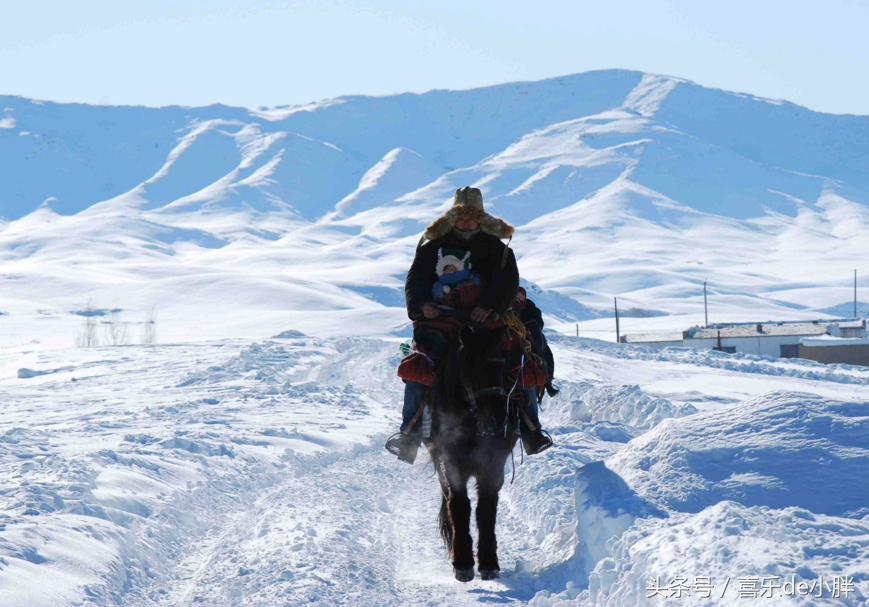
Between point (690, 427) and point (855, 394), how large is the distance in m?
20.4

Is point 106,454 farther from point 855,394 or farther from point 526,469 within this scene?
point 855,394

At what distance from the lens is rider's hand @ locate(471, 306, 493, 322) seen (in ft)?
19.9

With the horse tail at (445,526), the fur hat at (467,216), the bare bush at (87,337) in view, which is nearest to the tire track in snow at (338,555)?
the horse tail at (445,526)

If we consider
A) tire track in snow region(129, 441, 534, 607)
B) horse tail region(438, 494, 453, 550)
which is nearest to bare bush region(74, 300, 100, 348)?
tire track in snow region(129, 441, 534, 607)

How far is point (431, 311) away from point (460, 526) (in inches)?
60.3

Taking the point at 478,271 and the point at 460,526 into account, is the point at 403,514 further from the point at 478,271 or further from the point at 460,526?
the point at 478,271

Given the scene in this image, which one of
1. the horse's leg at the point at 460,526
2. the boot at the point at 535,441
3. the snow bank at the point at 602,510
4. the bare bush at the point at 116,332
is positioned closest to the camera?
the snow bank at the point at 602,510

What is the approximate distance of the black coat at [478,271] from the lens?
6222 mm

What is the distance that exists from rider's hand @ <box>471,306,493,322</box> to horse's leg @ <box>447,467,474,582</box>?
1.06 m

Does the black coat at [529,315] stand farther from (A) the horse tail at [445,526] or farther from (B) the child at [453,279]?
(A) the horse tail at [445,526]

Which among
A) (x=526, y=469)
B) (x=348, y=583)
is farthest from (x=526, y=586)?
(x=526, y=469)

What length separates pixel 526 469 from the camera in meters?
10.1

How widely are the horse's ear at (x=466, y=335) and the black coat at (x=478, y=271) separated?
0.25 meters

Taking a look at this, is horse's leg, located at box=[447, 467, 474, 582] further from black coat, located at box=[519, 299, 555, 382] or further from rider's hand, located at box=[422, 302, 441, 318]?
black coat, located at box=[519, 299, 555, 382]
